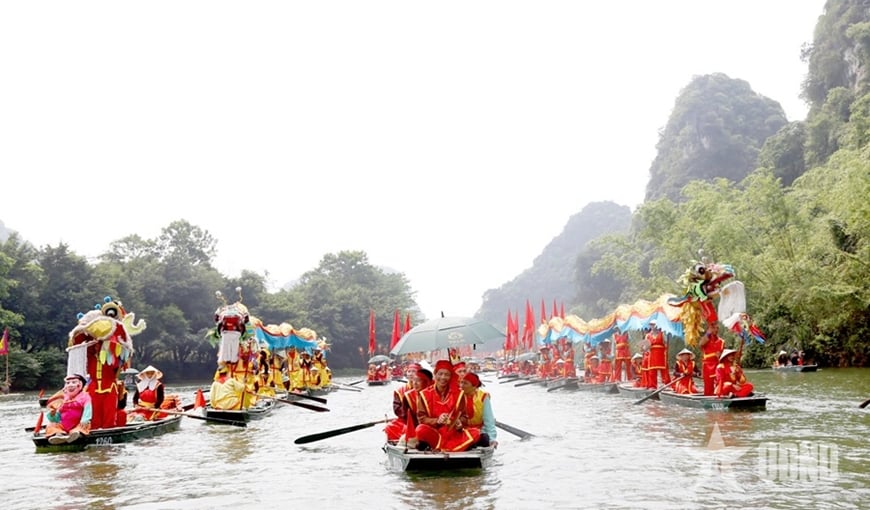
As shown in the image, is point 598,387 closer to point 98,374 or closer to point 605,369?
point 605,369

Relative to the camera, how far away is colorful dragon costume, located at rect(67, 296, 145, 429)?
1213cm

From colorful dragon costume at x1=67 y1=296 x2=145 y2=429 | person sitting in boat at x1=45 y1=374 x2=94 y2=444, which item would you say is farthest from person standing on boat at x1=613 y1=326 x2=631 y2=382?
person sitting in boat at x1=45 y1=374 x2=94 y2=444

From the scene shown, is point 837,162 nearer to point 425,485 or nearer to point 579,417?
point 579,417

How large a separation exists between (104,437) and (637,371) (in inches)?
702

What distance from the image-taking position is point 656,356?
21.4m

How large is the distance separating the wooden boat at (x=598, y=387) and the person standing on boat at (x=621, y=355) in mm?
728

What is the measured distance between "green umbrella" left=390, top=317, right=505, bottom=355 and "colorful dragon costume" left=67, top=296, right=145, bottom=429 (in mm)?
5105

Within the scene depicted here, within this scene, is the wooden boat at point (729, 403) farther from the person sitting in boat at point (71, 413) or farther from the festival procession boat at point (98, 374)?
the person sitting in boat at point (71, 413)

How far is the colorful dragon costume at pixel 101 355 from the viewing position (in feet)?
39.8

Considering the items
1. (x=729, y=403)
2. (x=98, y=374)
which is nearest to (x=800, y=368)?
(x=729, y=403)

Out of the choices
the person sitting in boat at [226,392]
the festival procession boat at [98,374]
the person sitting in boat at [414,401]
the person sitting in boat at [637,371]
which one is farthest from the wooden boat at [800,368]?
the festival procession boat at [98,374]

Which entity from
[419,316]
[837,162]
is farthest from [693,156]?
[837,162]

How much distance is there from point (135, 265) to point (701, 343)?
40640mm

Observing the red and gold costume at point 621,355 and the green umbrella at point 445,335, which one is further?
the red and gold costume at point 621,355
